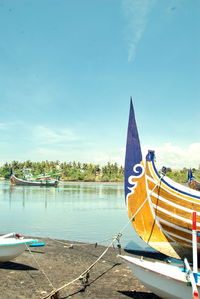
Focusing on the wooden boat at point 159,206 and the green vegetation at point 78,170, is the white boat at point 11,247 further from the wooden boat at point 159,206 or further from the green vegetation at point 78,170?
the green vegetation at point 78,170

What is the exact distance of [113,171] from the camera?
484 ft

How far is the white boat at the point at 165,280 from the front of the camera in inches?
245

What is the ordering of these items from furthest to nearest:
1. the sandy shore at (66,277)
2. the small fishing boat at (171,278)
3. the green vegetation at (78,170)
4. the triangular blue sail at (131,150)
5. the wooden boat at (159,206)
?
1. the green vegetation at (78,170)
2. the triangular blue sail at (131,150)
3. the wooden boat at (159,206)
4. the sandy shore at (66,277)
5. the small fishing boat at (171,278)

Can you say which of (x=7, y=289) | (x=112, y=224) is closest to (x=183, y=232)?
(x=7, y=289)

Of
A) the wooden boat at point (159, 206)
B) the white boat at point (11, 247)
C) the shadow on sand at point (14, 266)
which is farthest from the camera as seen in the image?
the wooden boat at point (159, 206)

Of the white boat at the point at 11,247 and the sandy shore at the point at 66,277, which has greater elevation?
the white boat at the point at 11,247

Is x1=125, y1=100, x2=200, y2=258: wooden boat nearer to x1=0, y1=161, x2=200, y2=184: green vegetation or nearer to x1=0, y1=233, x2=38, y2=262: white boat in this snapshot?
x1=0, y1=233, x2=38, y2=262: white boat

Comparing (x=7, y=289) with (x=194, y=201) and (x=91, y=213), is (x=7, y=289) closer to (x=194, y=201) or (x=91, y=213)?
(x=194, y=201)

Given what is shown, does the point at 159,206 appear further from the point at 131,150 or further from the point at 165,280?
the point at 165,280

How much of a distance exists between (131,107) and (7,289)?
8.22 m

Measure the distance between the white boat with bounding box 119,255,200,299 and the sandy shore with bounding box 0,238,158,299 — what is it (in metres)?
1.42

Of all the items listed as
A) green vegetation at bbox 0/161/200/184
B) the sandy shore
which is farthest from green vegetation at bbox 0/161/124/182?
the sandy shore

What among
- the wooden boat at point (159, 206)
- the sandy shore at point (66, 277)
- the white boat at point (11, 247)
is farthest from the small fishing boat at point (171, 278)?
the white boat at point (11, 247)

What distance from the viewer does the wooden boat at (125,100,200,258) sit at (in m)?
10.5
